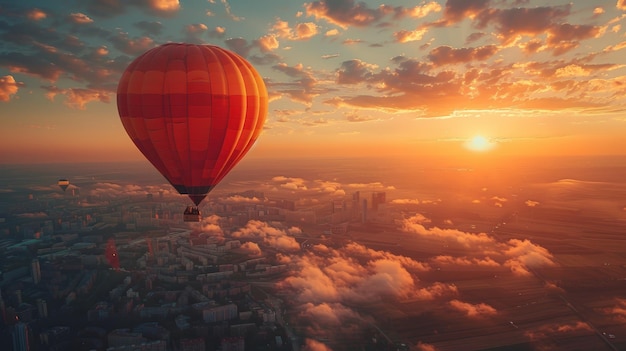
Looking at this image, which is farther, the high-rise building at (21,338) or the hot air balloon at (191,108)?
the high-rise building at (21,338)

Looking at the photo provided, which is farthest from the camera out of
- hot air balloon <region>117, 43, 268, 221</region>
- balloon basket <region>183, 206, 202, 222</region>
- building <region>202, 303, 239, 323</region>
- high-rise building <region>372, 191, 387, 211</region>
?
high-rise building <region>372, 191, 387, 211</region>

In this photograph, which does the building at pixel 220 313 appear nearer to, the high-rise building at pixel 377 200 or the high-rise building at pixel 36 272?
the high-rise building at pixel 36 272

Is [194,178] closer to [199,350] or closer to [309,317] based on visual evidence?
[199,350]

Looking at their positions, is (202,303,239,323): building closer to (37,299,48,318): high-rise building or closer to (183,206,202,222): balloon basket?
(37,299,48,318): high-rise building

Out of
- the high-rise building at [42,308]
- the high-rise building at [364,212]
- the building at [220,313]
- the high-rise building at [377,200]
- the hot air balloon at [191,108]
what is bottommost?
the building at [220,313]

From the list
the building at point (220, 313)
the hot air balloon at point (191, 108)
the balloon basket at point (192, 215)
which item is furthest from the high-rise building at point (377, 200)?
the balloon basket at point (192, 215)

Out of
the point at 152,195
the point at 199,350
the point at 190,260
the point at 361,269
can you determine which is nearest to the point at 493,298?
the point at 361,269

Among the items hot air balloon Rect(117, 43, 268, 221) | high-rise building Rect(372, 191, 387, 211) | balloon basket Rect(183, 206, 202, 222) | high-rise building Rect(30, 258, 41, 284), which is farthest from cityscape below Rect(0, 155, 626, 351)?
hot air balloon Rect(117, 43, 268, 221)
